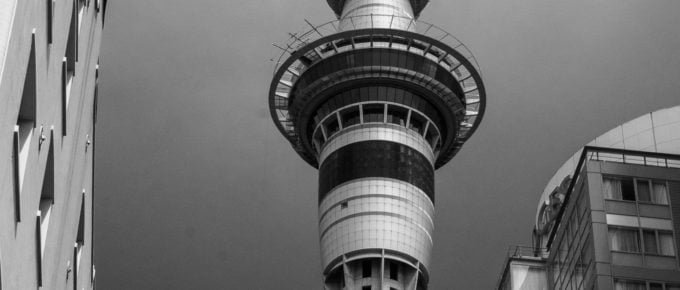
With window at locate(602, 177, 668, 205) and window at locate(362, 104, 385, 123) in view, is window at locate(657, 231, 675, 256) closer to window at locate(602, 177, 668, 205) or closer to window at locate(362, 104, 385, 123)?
window at locate(602, 177, 668, 205)

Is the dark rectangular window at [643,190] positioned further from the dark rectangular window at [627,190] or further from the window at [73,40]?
the window at [73,40]

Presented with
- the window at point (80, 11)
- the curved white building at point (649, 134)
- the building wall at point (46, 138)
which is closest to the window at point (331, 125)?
the curved white building at point (649, 134)

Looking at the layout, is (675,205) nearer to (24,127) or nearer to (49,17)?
(49,17)

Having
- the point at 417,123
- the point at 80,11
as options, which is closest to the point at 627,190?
the point at 80,11

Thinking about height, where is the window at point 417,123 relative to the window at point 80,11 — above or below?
above

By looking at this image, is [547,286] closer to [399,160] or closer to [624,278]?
[624,278]
